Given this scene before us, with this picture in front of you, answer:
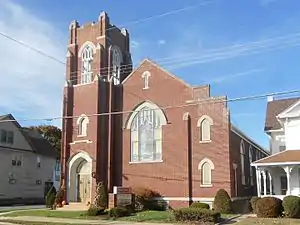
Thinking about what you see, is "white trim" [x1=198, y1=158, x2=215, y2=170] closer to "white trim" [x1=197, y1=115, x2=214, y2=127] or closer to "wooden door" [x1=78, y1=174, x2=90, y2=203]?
"white trim" [x1=197, y1=115, x2=214, y2=127]

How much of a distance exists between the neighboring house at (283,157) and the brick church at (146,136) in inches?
102

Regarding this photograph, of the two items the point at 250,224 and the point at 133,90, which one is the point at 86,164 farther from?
the point at 250,224

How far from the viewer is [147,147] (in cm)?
3684

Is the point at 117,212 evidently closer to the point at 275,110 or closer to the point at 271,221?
the point at 271,221

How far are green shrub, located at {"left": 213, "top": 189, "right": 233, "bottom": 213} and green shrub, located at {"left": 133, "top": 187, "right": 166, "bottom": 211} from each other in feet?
17.8

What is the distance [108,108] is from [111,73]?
498 centimetres

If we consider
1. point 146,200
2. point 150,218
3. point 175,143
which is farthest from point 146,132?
point 150,218

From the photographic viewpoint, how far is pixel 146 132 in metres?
37.3

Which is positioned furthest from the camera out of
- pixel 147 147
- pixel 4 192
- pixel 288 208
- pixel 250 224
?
pixel 4 192

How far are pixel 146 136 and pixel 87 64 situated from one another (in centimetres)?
1071

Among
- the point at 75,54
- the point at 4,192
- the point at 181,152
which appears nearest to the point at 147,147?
the point at 181,152

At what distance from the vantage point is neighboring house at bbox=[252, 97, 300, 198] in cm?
3088

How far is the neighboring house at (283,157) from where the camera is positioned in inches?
1216

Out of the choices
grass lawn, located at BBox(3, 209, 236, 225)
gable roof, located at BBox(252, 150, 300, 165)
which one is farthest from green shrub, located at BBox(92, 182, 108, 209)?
gable roof, located at BBox(252, 150, 300, 165)
